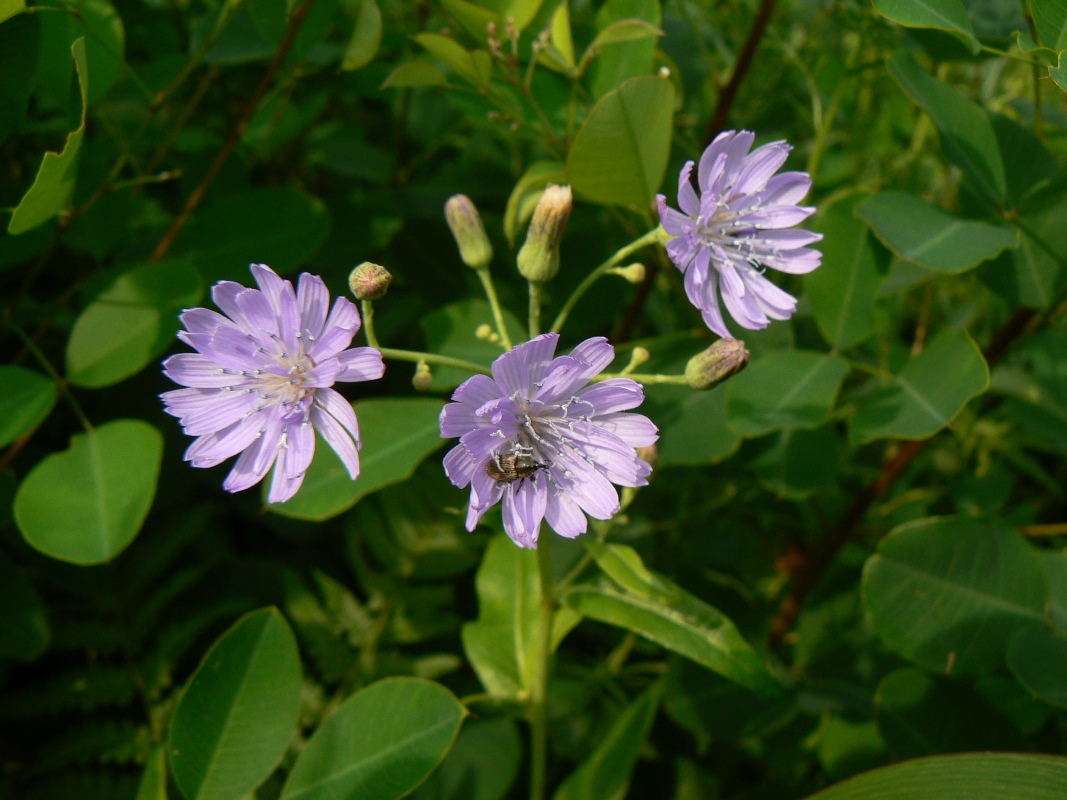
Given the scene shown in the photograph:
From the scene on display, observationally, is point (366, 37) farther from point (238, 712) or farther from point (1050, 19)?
point (238, 712)

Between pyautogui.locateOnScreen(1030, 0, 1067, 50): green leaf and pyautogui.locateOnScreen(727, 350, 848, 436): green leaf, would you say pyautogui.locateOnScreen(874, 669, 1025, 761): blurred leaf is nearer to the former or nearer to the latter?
pyautogui.locateOnScreen(727, 350, 848, 436): green leaf

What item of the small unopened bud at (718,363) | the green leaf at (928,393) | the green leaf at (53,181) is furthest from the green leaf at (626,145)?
the green leaf at (53,181)

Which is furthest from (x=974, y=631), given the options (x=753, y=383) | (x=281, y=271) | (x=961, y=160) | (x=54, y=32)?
(x=54, y=32)

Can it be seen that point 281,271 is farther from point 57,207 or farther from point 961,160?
point 961,160

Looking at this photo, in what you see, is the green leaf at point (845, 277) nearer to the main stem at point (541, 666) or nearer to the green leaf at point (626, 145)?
the green leaf at point (626, 145)

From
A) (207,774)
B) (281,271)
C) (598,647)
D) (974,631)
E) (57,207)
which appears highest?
(57,207)

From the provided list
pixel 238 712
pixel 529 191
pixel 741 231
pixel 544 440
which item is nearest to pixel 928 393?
pixel 741 231
